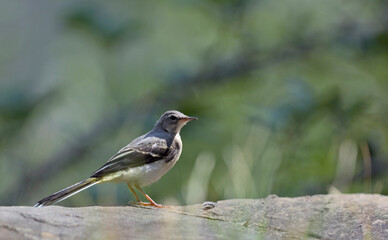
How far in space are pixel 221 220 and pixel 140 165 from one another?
1304mm

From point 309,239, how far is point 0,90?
3.68 m

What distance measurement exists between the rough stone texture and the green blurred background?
0.64 feet

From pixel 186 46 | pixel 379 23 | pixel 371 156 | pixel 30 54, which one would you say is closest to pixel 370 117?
pixel 371 156

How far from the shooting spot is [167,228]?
140 inches

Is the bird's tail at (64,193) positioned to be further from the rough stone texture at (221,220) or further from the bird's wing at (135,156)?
the rough stone texture at (221,220)

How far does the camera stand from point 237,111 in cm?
773

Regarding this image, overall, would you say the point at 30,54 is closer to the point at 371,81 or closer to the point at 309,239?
the point at 371,81

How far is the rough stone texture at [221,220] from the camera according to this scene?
3363 millimetres

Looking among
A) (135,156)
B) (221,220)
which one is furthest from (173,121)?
(221,220)

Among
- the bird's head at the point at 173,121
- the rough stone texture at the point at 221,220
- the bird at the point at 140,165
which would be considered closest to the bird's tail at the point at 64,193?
the bird at the point at 140,165

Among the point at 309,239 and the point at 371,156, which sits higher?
the point at 371,156

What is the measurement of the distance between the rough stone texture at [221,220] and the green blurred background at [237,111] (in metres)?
0.19

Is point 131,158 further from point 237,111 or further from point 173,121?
point 237,111

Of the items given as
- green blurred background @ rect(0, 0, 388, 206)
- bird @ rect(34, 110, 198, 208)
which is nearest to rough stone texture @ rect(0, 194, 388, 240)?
green blurred background @ rect(0, 0, 388, 206)
